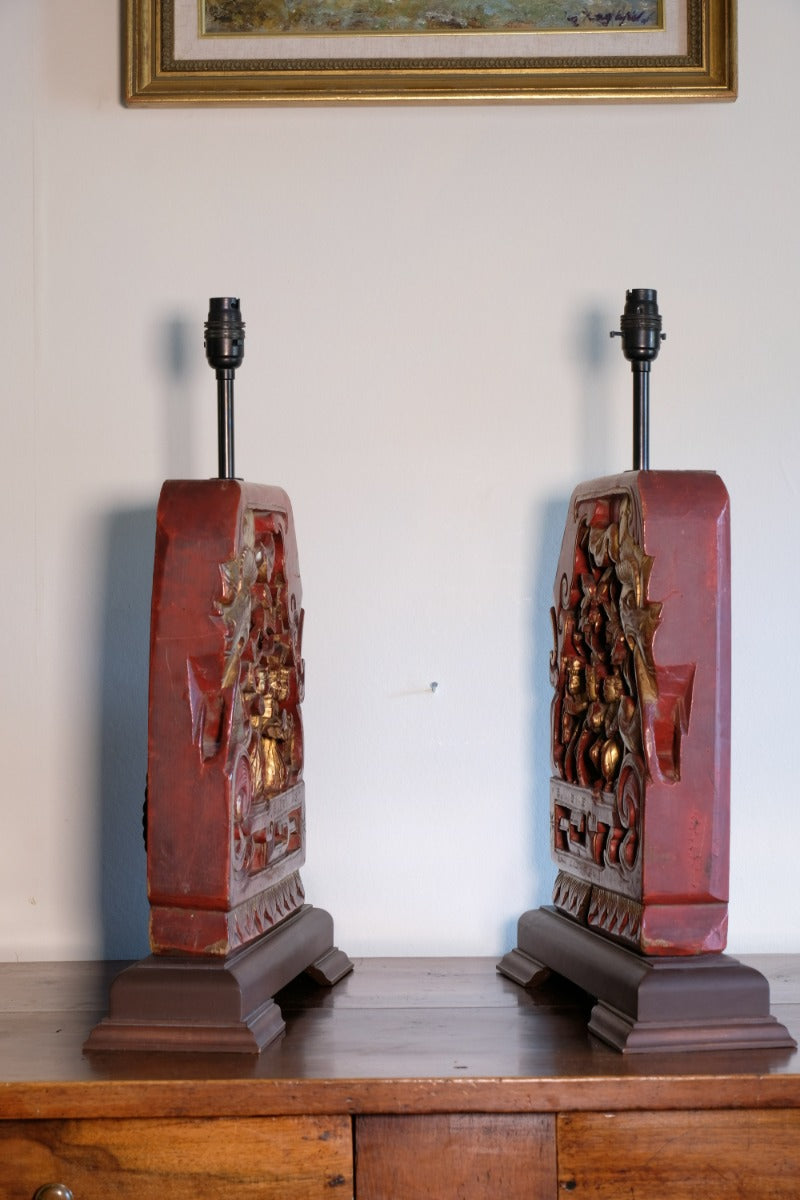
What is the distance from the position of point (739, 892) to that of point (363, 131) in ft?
3.39

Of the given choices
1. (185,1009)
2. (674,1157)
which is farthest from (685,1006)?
(185,1009)

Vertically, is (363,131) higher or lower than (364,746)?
higher

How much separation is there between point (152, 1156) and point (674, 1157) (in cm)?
44

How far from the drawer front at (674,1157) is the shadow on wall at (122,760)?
2.20 feet

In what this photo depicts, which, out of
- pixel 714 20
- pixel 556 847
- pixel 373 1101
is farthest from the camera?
pixel 714 20

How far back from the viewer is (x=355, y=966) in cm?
151

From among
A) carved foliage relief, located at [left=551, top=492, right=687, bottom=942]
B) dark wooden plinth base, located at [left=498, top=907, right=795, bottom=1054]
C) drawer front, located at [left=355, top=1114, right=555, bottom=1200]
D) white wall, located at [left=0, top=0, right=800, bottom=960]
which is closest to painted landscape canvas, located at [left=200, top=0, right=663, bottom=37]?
white wall, located at [left=0, top=0, right=800, bottom=960]

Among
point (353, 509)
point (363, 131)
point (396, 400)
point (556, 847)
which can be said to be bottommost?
point (556, 847)

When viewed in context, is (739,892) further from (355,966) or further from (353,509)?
(353,509)

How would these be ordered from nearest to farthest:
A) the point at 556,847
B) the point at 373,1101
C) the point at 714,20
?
the point at 373,1101, the point at 556,847, the point at 714,20

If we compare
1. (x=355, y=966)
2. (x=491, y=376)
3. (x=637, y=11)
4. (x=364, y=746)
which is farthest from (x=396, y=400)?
(x=355, y=966)
